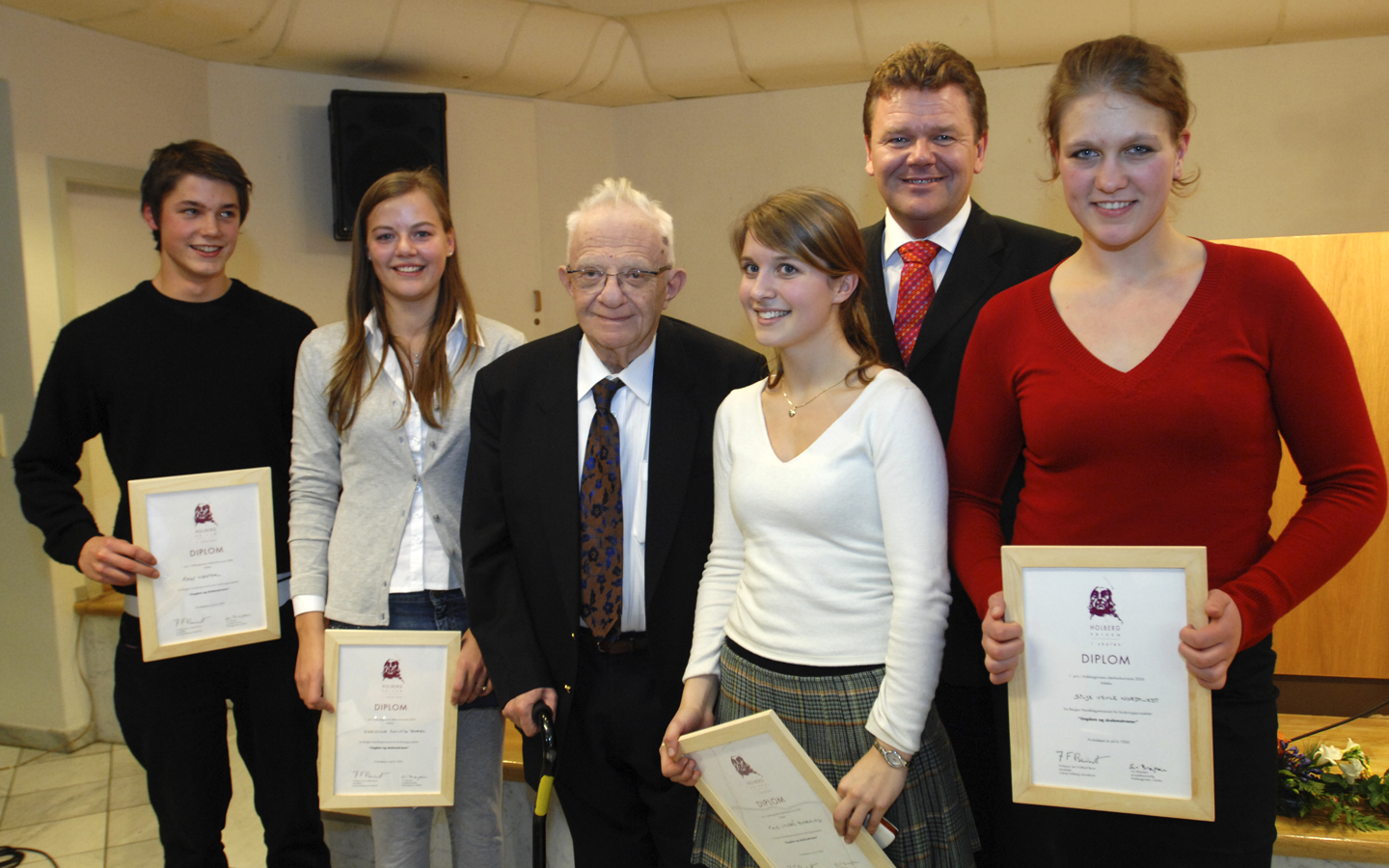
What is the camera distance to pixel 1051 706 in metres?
1.39

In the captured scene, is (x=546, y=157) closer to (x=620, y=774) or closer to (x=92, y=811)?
(x=92, y=811)

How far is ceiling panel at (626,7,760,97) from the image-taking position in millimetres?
5008

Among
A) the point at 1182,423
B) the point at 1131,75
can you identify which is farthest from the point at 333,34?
the point at 1182,423

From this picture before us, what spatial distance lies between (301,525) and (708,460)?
92cm

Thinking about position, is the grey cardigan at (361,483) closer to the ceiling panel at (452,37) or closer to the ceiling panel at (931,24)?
the ceiling panel at (452,37)

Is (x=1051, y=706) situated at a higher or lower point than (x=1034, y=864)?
higher

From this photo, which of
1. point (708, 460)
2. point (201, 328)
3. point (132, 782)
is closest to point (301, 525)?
point (201, 328)

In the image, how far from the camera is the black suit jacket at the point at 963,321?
6.06 ft

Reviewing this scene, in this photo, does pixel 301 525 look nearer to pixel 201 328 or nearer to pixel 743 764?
pixel 201 328

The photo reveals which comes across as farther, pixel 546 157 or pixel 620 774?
pixel 546 157

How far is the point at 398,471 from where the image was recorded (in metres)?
2.06

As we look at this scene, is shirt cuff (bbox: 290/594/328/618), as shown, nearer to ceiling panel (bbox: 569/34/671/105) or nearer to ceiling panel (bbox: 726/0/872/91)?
ceiling panel (bbox: 726/0/872/91)

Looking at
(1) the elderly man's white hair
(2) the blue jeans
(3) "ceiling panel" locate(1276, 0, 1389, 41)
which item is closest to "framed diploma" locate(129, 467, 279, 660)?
(2) the blue jeans

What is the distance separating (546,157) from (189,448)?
3679 mm
